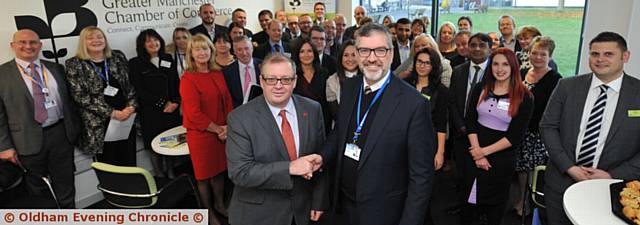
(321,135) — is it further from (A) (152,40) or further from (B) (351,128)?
(A) (152,40)

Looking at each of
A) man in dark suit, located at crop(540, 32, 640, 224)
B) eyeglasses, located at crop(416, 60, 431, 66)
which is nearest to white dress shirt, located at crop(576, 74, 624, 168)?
man in dark suit, located at crop(540, 32, 640, 224)

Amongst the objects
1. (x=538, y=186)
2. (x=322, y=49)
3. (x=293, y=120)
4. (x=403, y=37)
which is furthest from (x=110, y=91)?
(x=538, y=186)

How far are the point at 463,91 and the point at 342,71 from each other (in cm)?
105

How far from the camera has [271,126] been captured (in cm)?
189

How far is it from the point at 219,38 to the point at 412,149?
2.60m

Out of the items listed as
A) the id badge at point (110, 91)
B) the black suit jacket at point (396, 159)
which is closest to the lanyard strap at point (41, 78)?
the id badge at point (110, 91)

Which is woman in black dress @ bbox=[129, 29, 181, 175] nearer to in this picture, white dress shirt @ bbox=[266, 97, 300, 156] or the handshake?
white dress shirt @ bbox=[266, 97, 300, 156]

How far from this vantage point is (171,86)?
4.17m

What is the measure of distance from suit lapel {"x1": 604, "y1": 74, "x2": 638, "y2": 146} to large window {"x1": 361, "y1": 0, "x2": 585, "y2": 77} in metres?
2.19

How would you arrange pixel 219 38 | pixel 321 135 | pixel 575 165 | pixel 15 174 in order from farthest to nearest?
1. pixel 219 38
2. pixel 15 174
3. pixel 575 165
4. pixel 321 135

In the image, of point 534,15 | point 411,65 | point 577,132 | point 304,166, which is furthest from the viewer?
point 534,15

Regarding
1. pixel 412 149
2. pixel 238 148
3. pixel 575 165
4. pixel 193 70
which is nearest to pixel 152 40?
pixel 193 70

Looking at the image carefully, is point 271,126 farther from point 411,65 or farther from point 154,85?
point 154,85

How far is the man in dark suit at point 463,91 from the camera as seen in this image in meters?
3.17
